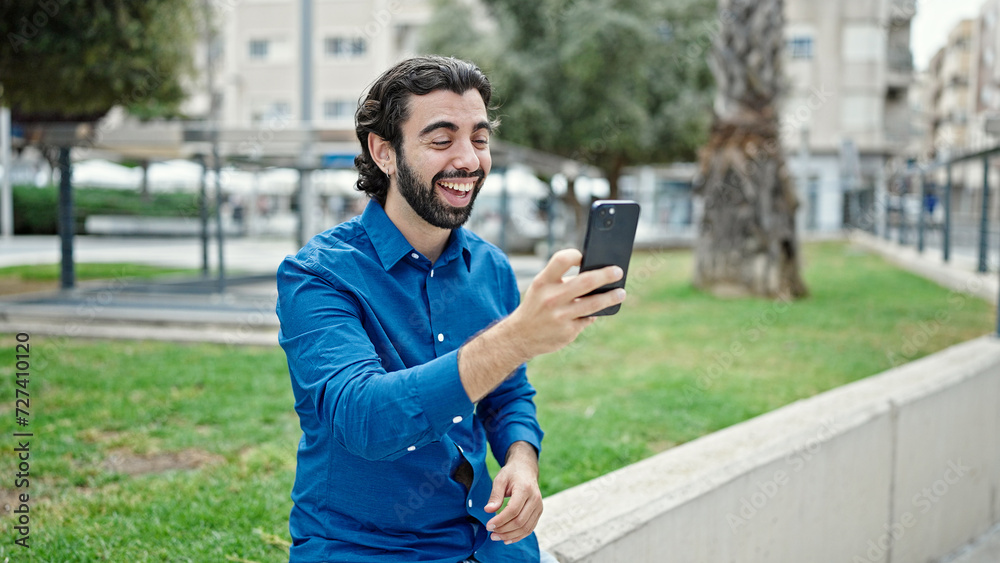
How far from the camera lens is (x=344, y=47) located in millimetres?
38531

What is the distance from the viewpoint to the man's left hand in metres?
1.69

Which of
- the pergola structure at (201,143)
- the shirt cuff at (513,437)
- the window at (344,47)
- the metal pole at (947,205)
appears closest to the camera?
the shirt cuff at (513,437)

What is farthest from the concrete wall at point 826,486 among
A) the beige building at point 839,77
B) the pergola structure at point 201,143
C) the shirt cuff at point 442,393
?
the beige building at point 839,77

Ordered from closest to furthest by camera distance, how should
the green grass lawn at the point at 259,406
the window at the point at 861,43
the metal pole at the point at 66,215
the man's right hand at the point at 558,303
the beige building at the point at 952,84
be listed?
1. the man's right hand at the point at 558,303
2. the green grass lawn at the point at 259,406
3. the metal pole at the point at 66,215
4. the window at the point at 861,43
5. the beige building at the point at 952,84

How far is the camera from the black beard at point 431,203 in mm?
1736

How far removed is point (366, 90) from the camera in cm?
190

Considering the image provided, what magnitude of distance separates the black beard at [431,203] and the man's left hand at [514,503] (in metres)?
0.54

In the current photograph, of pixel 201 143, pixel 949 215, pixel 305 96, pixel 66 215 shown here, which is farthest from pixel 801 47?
pixel 66 215

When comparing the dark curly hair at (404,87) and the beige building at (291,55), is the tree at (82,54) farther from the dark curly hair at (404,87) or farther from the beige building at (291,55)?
the beige building at (291,55)

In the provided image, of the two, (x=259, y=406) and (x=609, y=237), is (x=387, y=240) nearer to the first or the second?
(x=609, y=237)

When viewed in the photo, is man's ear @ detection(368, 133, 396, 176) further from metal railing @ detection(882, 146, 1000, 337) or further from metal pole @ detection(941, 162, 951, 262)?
metal pole @ detection(941, 162, 951, 262)

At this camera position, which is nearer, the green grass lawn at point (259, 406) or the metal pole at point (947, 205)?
the green grass lawn at point (259, 406)

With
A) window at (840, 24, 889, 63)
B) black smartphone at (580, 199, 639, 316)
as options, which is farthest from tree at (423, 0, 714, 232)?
window at (840, 24, 889, 63)

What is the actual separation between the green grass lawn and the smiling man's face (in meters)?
1.57
